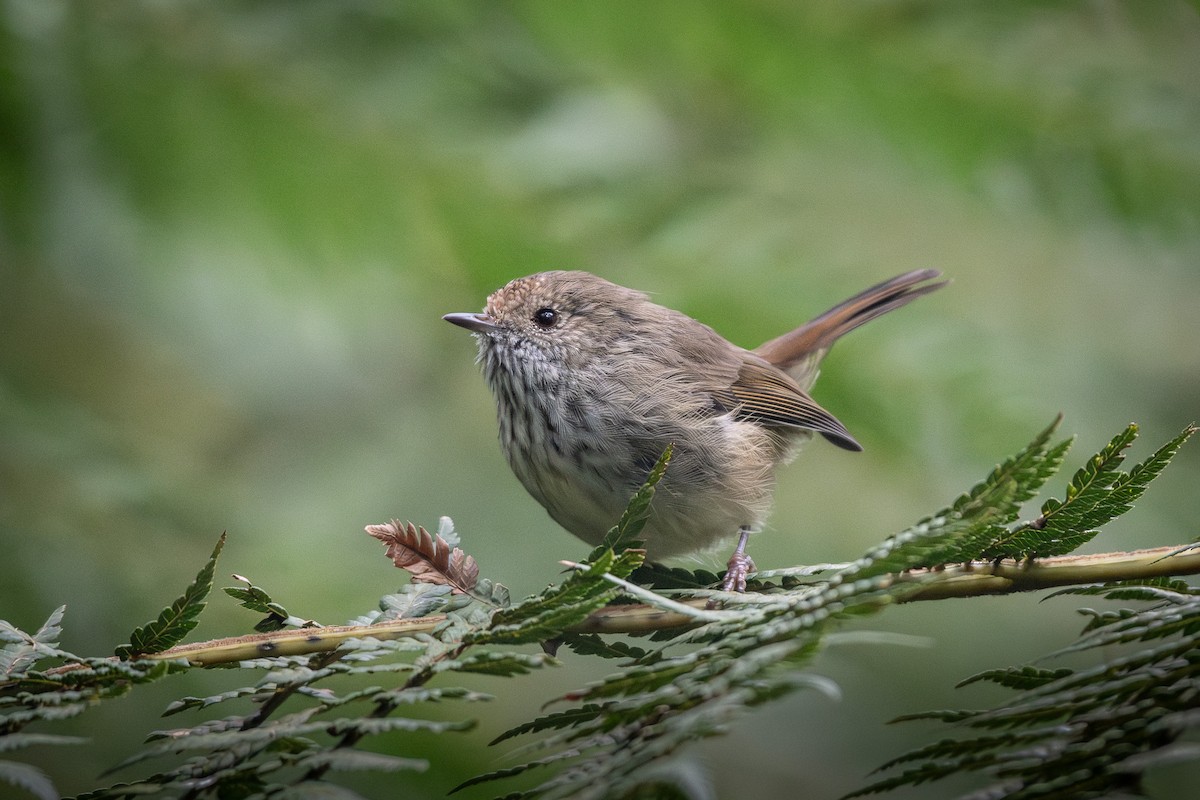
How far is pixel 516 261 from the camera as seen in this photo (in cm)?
290

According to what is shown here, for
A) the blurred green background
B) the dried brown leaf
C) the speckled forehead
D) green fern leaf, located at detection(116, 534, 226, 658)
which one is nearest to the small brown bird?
the speckled forehead

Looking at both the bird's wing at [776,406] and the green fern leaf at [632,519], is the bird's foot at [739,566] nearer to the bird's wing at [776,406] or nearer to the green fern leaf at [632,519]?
the bird's wing at [776,406]

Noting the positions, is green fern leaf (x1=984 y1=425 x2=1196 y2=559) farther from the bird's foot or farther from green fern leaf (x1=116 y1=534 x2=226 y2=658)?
green fern leaf (x1=116 y1=534 x2=226 y2=658)

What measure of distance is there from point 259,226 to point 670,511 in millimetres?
1302

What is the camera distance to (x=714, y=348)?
3.36 metres

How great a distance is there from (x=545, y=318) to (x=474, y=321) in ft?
0.81

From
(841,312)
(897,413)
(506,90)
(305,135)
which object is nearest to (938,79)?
(841,312)

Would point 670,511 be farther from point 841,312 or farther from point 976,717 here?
point 976,717

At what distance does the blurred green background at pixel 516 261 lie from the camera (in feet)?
8.62

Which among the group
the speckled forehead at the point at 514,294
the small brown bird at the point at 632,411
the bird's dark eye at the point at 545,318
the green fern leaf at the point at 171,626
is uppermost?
the speckled forehead at the point at 514,294

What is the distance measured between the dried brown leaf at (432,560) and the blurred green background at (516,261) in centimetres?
92

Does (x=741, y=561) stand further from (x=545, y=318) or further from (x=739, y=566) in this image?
(x=545, y=318)

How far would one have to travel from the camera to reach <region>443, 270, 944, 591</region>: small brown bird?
9.17ft

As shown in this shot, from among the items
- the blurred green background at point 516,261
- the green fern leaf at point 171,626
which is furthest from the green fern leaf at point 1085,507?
the blurred green background at point 516,261
